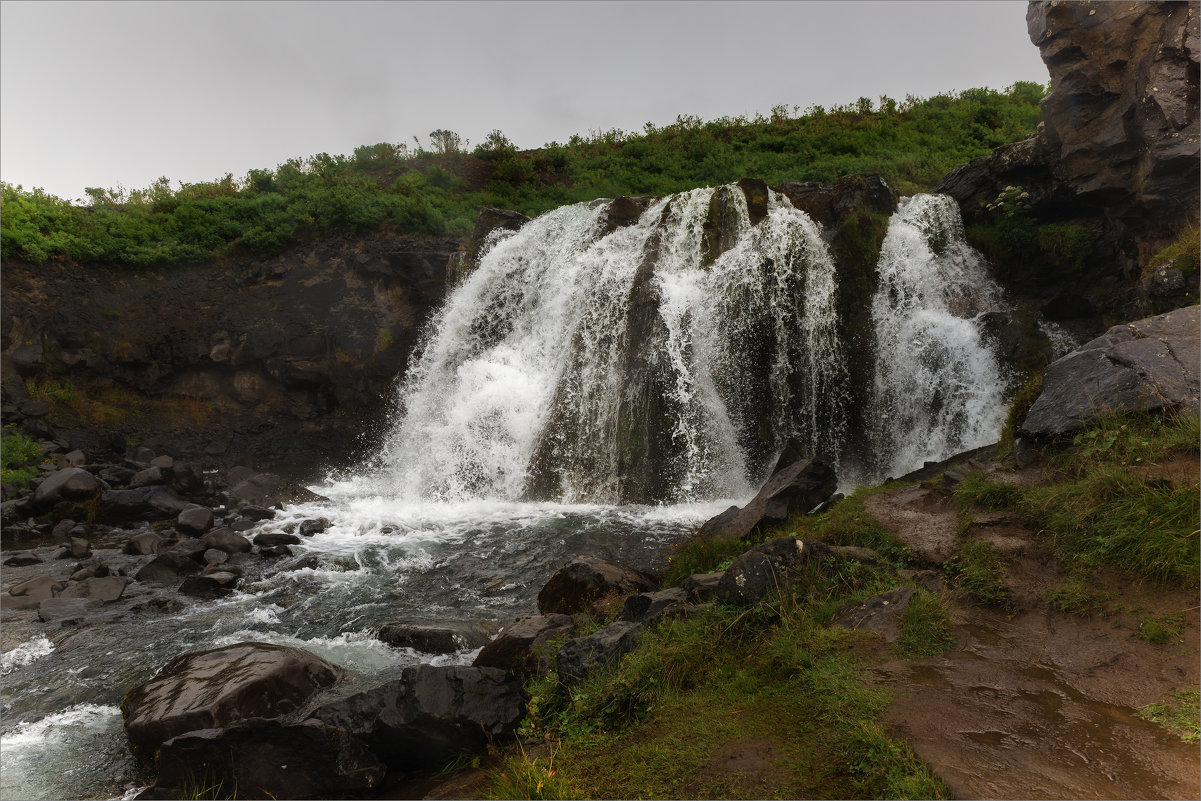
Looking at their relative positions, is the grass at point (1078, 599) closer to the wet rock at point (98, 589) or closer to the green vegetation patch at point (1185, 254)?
the green vegetation patch at point (1185, 254)

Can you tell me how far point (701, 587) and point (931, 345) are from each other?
1074 centimetres

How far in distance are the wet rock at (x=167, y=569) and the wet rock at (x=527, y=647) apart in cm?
653

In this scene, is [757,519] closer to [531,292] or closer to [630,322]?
[630,322]

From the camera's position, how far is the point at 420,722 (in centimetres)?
487

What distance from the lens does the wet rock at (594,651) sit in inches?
198

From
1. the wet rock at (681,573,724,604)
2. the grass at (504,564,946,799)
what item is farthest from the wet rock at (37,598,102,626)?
the wet rock at (681,573,724,604)

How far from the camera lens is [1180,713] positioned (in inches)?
138

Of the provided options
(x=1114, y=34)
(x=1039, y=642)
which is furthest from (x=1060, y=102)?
(x=1039, y=642)

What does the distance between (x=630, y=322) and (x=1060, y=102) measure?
32.4 feet

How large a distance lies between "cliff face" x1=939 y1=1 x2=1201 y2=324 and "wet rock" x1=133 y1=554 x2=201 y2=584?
1692cm

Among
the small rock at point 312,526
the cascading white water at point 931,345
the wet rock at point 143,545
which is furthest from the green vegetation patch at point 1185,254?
the wet rock at point 143,545

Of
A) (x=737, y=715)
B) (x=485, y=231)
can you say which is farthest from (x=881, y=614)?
(x=485, y=231)

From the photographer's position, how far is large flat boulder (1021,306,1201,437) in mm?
6247

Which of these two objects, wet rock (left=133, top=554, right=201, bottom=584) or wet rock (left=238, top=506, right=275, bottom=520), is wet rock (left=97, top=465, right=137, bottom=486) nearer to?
wet rock (left=238, top=506, right=275, bottom=520)
